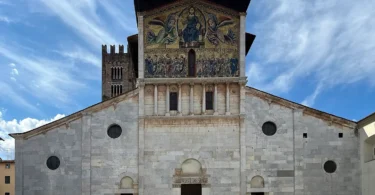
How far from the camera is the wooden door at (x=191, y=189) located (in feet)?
70.0

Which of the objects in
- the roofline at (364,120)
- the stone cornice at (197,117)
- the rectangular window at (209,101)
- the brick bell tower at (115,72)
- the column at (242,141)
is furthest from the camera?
the brick bell tower at (115,72)

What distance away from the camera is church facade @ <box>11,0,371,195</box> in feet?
69.2

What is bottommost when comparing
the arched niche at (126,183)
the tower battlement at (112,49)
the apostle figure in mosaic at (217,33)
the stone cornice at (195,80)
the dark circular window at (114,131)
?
the arched niche at (126,183)

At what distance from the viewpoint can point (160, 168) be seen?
70.0 feet

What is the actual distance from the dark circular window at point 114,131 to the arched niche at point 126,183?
1.97 metres

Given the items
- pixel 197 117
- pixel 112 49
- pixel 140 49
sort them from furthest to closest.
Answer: pixel 112 49 < pixel 140 49 < pixel 197 117

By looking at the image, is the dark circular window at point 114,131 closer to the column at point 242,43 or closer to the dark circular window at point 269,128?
the column at point 242,43

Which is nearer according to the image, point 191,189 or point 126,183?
point 126,183

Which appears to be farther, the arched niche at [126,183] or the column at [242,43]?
the column at [242,43]

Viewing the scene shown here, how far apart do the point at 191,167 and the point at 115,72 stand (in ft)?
139

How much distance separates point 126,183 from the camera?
69.7 ft

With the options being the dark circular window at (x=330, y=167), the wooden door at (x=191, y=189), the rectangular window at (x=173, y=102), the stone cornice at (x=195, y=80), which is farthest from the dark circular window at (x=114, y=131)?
the dark circular window at (x=330, y=167)

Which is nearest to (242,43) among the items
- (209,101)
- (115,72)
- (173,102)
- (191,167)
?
(209,101)

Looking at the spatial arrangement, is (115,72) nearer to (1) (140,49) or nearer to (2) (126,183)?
(1) (140,49)
